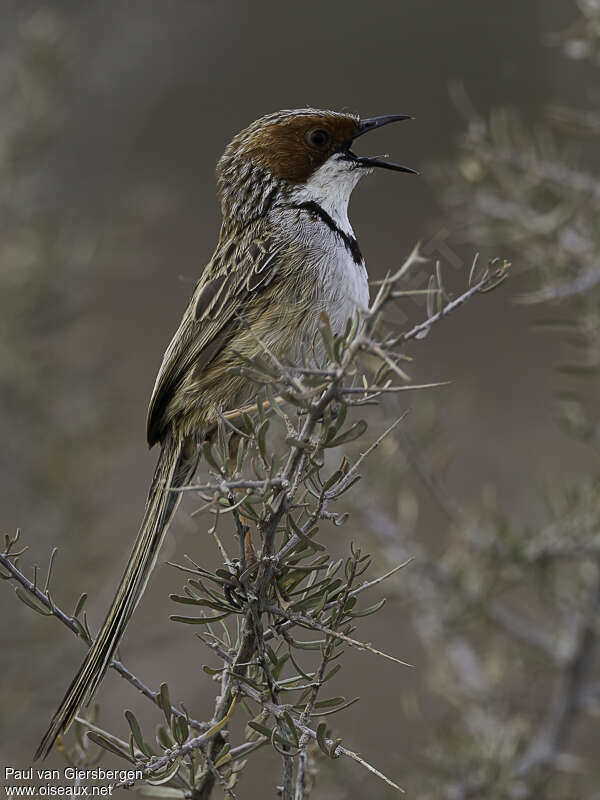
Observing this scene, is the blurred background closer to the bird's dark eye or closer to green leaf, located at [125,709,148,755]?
the bird's dark eye

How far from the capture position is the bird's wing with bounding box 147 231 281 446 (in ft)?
8.25

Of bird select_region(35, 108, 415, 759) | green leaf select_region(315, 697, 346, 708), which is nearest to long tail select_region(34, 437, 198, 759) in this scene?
bird select_region(35, 108, 415, 759)

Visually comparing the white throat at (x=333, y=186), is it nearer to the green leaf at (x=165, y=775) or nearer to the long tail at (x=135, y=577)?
A: the long tail at (x=135, y=577)

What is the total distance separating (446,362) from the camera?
673 cm

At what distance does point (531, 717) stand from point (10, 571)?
1.82 m

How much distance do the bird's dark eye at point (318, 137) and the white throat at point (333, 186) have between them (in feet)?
0.18

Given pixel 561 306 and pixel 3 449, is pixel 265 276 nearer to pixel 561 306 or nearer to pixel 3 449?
pixel 561 306

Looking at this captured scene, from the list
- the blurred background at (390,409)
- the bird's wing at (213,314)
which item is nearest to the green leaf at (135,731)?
the blurred background at (390,409)

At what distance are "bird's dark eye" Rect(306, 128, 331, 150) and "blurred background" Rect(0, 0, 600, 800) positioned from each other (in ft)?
1.29

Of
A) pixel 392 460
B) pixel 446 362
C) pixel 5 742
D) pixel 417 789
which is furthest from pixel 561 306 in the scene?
pixel 446 362

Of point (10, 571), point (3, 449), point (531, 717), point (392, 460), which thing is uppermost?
point (3, 449)

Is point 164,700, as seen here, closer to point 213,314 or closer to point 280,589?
point 280,589

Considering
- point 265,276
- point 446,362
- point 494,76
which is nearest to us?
point 265,276

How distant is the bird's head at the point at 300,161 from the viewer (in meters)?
2.80
